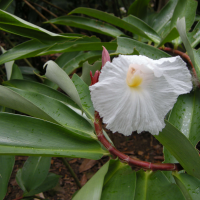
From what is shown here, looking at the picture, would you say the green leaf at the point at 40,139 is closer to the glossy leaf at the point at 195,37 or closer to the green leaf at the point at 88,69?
the green leaf at the point at 88,69

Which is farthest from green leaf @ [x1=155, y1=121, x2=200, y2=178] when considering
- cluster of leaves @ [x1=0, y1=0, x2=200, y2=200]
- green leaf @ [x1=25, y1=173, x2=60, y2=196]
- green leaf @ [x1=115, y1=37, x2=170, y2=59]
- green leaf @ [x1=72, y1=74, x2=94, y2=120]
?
green leaf @ [x1=25, y1=173, x2=60, y2=196]

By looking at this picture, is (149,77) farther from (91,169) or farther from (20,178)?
(91,169)

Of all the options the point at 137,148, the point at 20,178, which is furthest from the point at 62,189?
the point at 137,148

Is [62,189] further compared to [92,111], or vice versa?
[62,189]

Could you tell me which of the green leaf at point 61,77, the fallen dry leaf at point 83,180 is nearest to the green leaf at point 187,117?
the green leaf at point 61,77

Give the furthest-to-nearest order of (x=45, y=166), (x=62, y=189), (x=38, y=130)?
(x=62, y=189), (x=45, y=166), (x=38, y=130)

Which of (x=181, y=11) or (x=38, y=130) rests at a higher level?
(x=181, y=11)

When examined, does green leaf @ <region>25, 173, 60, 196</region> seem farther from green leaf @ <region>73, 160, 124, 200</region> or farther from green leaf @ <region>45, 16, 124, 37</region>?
green leaf @ <region>45, 16, 124, 37</region>

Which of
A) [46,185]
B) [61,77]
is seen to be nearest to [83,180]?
[46,185]
